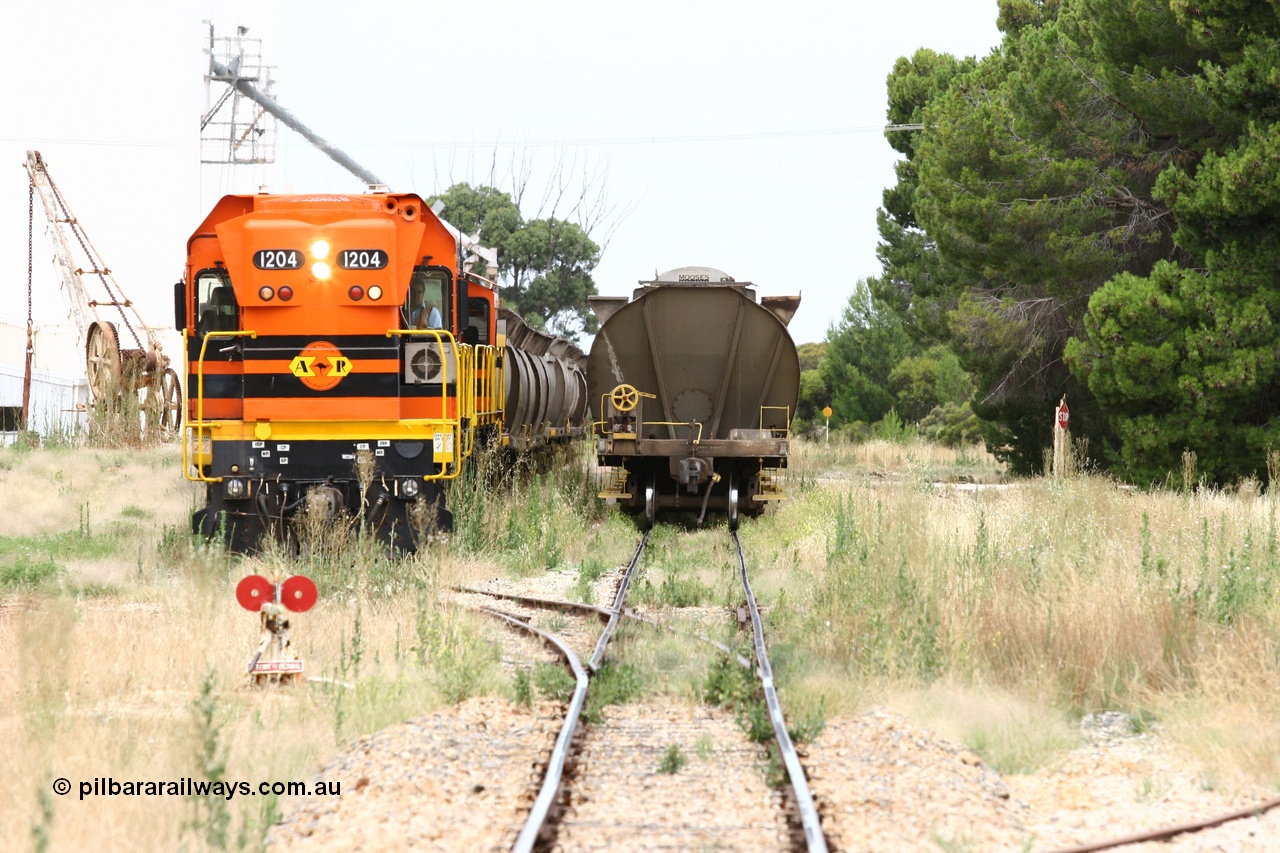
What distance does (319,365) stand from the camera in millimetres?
13086

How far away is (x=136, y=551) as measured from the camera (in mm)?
14477

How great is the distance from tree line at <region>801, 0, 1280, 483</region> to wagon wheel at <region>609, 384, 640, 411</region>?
7.59 metres

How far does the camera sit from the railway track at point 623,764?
554 centimetres

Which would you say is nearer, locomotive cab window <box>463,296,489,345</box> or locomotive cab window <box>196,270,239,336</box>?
locomotive cab window <box>196,270,239,336</box>

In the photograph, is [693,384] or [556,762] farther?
[693,384]

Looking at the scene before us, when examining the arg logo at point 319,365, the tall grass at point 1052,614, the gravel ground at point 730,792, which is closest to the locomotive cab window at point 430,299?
the arg logo at point 319,365

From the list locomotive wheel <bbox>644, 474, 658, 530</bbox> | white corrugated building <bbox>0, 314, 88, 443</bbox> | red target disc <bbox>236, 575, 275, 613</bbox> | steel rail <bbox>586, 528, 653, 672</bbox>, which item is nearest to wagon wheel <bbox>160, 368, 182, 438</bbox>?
white corrugated building <bbox>0, 314, 88, 443</bbox>

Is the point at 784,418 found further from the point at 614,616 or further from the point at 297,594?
the point at 297,594

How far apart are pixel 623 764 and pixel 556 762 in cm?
55

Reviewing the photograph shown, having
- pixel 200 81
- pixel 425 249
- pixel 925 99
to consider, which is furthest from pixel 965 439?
pixel 425 249

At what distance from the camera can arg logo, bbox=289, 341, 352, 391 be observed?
1307 centimetres

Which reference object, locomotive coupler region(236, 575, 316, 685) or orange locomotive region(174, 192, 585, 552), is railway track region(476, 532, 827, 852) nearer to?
locomotive coupler region(236, 575, 316, 685)

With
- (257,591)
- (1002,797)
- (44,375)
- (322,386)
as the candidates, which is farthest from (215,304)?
(44,375)

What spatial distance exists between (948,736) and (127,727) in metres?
4.30
